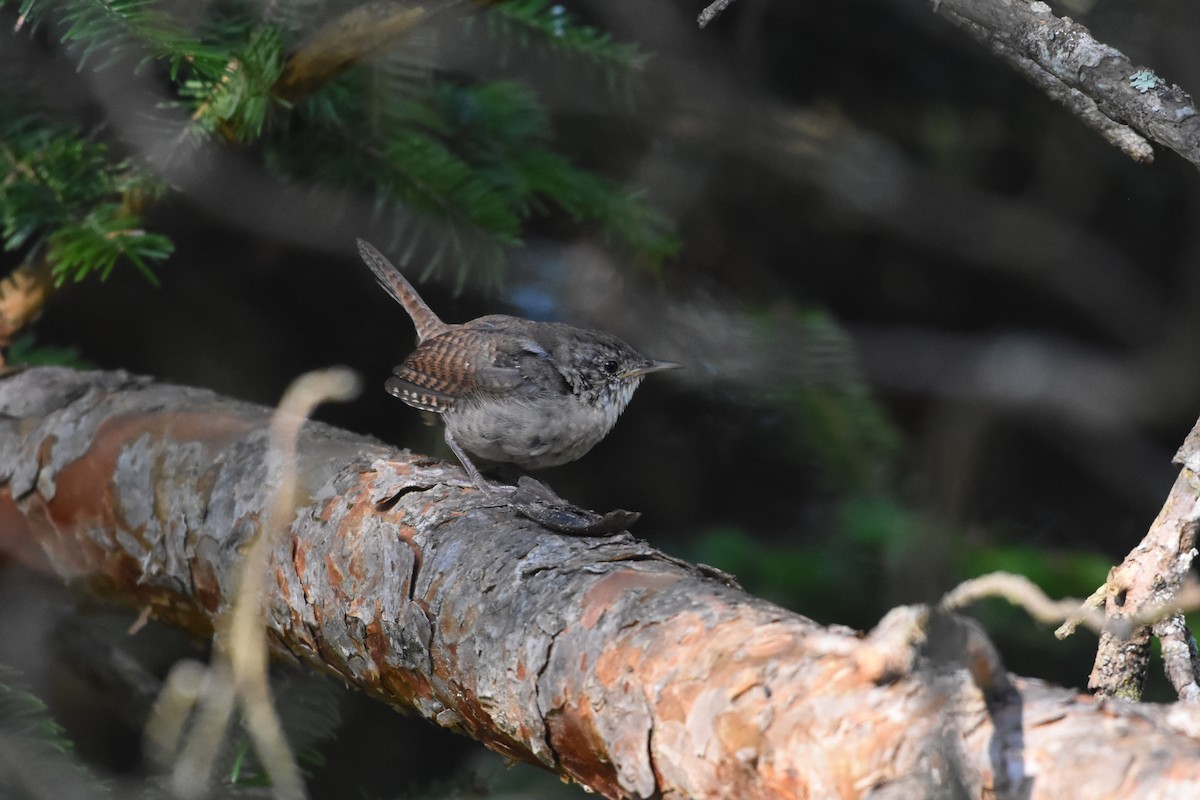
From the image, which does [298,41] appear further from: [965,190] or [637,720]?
[965,190]

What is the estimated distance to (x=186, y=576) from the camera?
7.71ft

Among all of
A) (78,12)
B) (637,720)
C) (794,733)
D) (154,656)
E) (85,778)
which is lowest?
(154,656)

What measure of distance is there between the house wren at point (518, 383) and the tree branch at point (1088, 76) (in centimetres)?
129

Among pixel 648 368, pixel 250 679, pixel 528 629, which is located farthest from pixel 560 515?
pixel 648 368

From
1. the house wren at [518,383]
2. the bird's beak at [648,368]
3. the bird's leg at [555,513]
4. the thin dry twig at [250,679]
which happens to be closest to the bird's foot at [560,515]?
the bird's leg at [555,513]

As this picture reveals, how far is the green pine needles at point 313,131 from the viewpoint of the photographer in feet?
7.64

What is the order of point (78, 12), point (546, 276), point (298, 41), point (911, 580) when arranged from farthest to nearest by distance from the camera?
point (546, 276) < point (298, 41) < point (78, 12) < point (911, 580)

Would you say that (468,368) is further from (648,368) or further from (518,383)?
(648,368)

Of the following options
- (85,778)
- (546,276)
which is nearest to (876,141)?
(546,276)

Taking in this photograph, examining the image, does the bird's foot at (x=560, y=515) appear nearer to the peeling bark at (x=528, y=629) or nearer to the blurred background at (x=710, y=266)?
the peeling bark at (x=528, y=629)

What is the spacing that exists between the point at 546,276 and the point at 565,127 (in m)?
0.51

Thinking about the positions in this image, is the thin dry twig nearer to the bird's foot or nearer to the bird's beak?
the bird's foot

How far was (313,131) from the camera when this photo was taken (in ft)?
8.93

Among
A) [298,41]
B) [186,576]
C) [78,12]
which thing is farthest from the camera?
[298,41]
